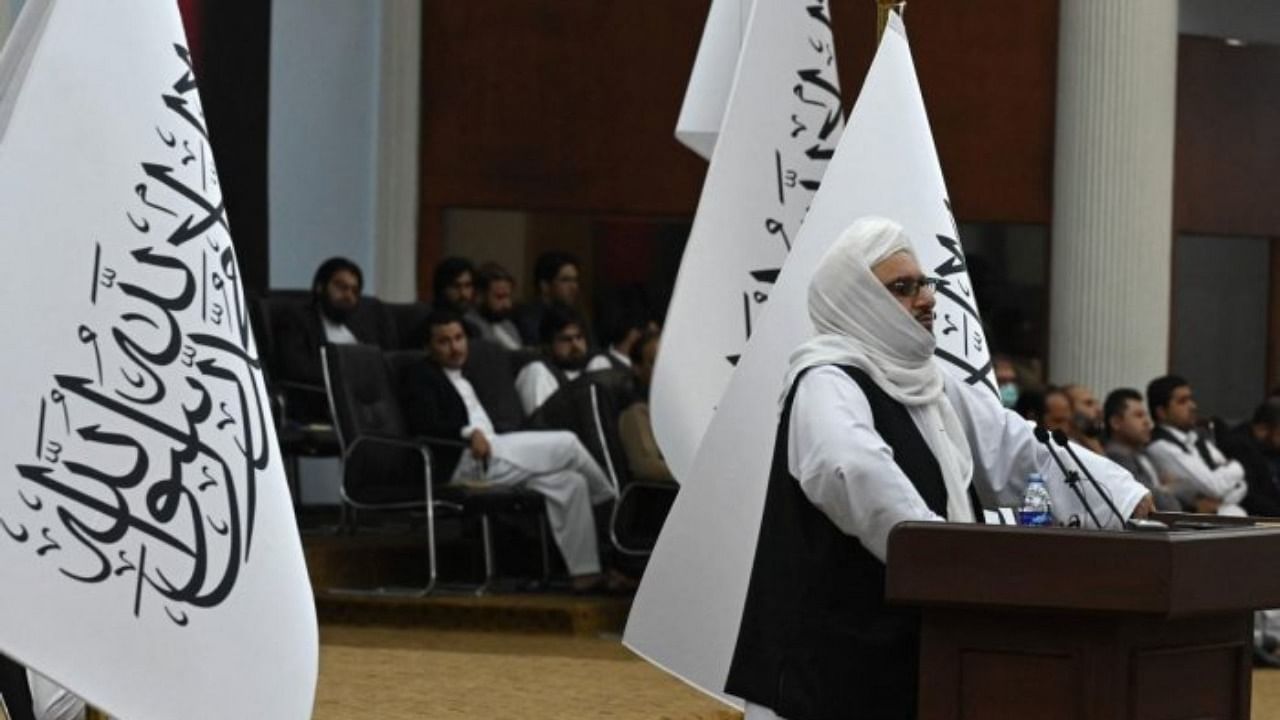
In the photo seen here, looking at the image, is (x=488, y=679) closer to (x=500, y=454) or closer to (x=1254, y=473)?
(x=500, y=454)

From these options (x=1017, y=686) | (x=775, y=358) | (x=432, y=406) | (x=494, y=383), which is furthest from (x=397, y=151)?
(x=1017, y=686)

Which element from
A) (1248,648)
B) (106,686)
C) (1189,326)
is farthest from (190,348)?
(1189,326)

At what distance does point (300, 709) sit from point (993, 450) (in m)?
1.59

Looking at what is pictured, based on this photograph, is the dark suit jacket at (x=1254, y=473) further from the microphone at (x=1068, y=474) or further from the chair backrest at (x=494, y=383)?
the microphone at (x=1068, y=474)

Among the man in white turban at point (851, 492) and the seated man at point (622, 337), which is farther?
the seated man at point (622, 337)

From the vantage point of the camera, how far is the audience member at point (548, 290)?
45.8 feet

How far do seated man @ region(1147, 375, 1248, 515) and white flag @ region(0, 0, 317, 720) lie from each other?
7606 mm

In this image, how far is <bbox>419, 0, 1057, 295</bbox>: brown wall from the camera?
16.6m

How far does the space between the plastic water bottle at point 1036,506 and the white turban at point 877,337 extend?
12cm

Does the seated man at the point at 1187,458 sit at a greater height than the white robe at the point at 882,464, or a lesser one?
lesser

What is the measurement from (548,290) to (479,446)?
2.11 meters

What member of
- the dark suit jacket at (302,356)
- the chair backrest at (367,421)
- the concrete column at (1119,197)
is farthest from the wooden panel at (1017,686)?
the concrete column at (1119,197)

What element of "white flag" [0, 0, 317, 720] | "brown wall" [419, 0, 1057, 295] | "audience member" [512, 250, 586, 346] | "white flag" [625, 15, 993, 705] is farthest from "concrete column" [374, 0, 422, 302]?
"white flag" [0, 0, 317, 720]

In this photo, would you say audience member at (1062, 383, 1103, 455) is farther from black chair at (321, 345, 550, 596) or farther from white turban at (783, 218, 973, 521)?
white turban at (783, 218, 973, 521)
